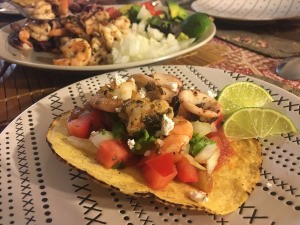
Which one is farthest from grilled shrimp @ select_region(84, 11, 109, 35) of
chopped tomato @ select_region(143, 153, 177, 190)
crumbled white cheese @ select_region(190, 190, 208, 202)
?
crumbled white cheese @ select_region(190, 190, 208, 202)

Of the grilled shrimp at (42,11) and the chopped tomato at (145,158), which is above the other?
the grilled shrimp at (42,11)

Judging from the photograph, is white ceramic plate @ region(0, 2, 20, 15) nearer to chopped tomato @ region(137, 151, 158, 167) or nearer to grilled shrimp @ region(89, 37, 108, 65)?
grilled shrimp @ region(89, 37, 108, 65)

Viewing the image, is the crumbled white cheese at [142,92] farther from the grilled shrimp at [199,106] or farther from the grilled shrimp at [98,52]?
the grilled shrimp at [98,52]

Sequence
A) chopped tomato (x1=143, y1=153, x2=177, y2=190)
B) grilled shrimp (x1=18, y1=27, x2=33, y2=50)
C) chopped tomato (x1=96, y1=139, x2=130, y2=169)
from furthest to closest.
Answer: grilled shrimp (x1=18, y1=27, x2=33, y2=50)
chopped tomato (x1=96, y1=139, x2=130, y2=169)
chopped tomato (x1=143, y1=153, x2=177, y2=190)

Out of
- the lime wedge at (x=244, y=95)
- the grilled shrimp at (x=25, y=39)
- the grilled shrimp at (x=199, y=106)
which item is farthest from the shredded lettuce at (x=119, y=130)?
the grilled shrimp at (x=25, y=39)

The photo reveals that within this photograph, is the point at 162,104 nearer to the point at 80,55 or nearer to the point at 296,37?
the point at 80,55

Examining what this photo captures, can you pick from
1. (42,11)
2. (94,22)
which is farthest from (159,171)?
(42,11)

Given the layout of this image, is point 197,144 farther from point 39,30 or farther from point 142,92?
point 39,30
